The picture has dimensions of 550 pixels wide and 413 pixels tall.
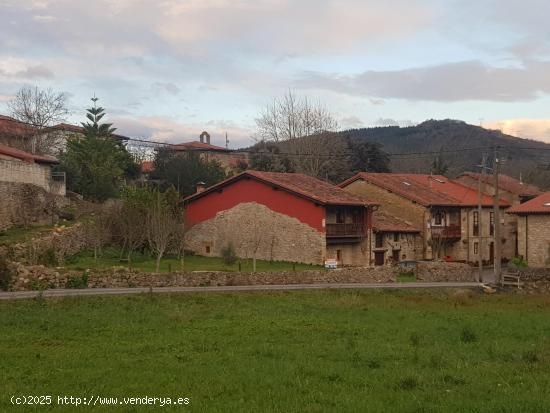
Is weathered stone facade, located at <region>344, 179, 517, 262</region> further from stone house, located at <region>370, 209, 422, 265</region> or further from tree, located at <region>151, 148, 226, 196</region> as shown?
tree, located at <region>151, 148, 226, 196</region>

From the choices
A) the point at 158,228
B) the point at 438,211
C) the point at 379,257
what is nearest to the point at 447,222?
the point at 438,211

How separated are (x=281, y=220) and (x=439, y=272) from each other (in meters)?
12.1

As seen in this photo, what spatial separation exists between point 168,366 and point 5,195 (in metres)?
27.6

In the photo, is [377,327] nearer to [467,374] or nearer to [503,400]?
[467,374]

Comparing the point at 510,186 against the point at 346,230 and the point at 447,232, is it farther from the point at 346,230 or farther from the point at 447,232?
the point at 346,230

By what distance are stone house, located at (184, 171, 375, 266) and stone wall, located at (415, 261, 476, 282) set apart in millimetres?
6789

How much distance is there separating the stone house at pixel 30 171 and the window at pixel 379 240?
2399 centimetres

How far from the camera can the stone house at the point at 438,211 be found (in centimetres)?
5631

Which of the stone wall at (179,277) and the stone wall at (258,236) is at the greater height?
the stone wall at (258,236)

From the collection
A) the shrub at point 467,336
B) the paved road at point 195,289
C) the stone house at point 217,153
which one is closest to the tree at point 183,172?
the stone house at point 217,153

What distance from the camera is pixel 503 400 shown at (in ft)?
30.2

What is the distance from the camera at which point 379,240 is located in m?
51.1

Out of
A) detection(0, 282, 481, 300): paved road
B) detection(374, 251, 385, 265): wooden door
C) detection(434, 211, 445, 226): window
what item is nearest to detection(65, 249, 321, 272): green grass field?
detection(0, 282, 481, 300): paved road

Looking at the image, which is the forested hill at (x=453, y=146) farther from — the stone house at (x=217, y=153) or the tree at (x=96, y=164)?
the tree at (x=96, y=164)
